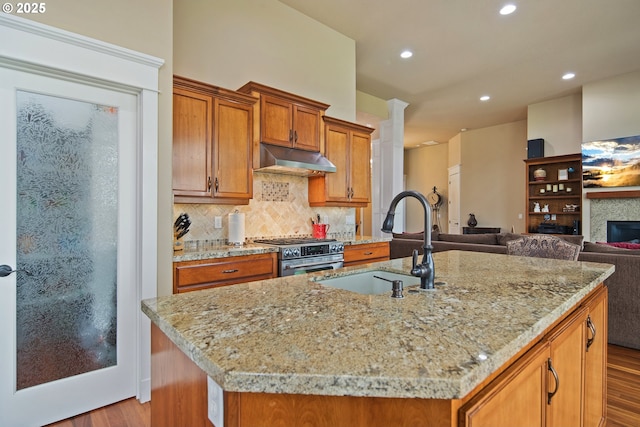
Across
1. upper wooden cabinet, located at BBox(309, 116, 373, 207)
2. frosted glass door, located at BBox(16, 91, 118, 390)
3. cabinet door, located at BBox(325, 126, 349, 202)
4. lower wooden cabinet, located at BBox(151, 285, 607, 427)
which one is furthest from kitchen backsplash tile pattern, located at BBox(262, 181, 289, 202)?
lower wooden cabinet, located at BBox(151, 285, 607, 427)

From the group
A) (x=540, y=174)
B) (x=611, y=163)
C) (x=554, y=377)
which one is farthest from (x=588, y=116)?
(x=554, y=377)

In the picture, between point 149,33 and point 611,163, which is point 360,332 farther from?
point 611,163

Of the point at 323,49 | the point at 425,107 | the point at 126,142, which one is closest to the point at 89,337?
the point at 126,142

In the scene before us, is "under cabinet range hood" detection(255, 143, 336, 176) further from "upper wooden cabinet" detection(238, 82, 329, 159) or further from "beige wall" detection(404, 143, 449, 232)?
"beige wall" detection(404, 143, 449, 232)

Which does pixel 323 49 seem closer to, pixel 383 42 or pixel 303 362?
pixel 383 42

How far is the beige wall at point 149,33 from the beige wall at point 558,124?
692 centimetres

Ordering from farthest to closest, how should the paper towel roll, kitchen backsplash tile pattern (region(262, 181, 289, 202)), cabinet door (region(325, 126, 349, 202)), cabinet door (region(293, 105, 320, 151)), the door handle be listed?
cabinet door (region(325, 126, 349, 202)) < kitchen backsplash tile pattern (region(262, 181, 289, 202)) < cabinet door (region(293, 105, 320, 151)) < the paper towel roll < the door handle

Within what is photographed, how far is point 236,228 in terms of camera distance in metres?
3.00

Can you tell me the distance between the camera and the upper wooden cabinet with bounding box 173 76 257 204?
A: 2.67 meters

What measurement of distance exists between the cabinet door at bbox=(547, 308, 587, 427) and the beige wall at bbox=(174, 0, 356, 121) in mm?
3216

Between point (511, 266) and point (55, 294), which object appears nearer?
point (511, 266)

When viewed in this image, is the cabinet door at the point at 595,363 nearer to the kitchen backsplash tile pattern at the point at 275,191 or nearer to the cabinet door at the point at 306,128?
the cabinet door at the point at 306,128

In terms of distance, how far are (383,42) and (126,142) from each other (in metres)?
3.44

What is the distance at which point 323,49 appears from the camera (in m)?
4.09
